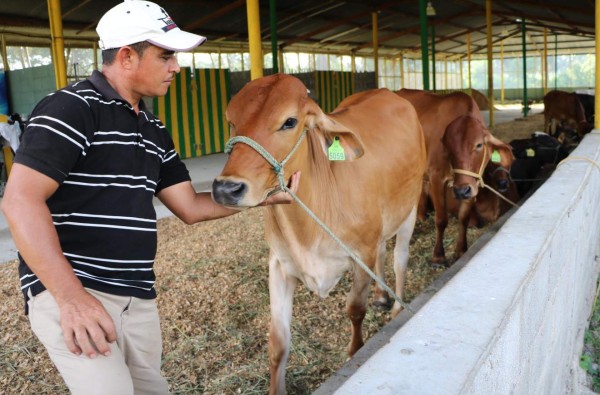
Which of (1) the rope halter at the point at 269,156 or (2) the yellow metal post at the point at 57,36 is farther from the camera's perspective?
(2) the yellow metal post at the point at 57,36

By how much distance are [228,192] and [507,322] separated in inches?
39.4

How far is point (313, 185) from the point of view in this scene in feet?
9.15

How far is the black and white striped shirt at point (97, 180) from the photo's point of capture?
1621mm

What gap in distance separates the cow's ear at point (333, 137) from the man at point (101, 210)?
73 centimetres

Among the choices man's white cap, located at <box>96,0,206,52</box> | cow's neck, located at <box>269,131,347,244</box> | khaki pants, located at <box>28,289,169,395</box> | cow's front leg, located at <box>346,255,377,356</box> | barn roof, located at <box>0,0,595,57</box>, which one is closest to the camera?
khaki pants, located at <box>28,289,169,395</box>

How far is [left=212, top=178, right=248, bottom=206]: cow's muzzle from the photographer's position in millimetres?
2027

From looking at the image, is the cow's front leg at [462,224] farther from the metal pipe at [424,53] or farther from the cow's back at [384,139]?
the metal pipe at [424,53]

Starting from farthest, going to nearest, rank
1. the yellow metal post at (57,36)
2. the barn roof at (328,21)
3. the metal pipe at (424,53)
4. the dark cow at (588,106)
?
1. the dark cow at (588,106)
2. the barn roof at (328,21)
3. the metal pipe at (424,53)
4. the yellow metal post at (57,36)

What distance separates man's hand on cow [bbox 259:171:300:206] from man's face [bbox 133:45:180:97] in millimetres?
607

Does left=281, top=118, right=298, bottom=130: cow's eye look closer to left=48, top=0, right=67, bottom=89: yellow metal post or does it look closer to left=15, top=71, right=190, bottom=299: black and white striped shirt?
left=15, top=71, right=190, bottom=299: black and white striped shirt

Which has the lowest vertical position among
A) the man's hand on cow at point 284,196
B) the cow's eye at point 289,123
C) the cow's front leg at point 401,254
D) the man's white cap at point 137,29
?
the cow's front leg at point 401,254

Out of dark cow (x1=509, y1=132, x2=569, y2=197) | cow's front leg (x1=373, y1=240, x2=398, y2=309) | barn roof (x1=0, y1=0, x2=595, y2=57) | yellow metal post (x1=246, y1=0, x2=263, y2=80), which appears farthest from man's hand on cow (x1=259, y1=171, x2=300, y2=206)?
barn roof (x1=0, y1=0, x2=595, y2=57)

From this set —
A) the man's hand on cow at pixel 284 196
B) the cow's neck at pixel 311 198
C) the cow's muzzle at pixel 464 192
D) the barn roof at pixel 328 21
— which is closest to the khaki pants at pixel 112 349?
the man's hand on cow at pixel 284 196

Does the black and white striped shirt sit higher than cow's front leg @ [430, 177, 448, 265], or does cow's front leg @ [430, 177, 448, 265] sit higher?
the black and white striped shirt
